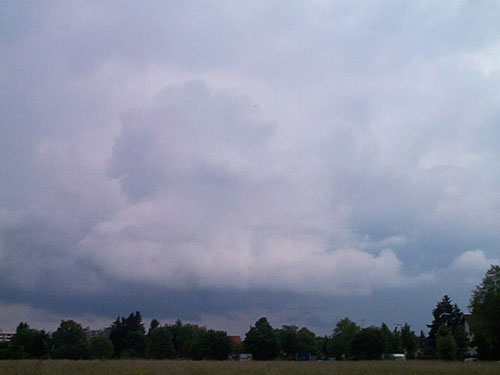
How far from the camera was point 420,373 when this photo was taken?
31.5 m

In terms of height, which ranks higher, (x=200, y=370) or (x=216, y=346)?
(x=216, y=346)

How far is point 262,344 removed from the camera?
8900cm

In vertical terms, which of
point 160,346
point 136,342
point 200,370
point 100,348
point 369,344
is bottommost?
point 200,370

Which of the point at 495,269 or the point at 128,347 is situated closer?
the point at 495,269

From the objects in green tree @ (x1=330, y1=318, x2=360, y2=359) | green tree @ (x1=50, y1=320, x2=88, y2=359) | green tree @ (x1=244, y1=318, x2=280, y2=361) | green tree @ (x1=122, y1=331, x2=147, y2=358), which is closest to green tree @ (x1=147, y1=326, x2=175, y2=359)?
green tree @ (x1=122, y1=331, x2=147, y2=358)

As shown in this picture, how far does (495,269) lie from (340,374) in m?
43.8

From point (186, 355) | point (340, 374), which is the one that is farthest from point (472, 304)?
point (186, 355)

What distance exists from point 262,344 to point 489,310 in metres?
38.6

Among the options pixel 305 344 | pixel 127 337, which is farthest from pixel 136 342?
pixel 305 344

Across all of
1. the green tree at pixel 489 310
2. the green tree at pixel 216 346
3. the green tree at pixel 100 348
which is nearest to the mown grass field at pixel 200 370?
the green tree at pixel 489 310

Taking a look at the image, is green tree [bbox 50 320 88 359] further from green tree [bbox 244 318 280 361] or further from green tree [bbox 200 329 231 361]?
green tree [bbox 244 318 280 361]

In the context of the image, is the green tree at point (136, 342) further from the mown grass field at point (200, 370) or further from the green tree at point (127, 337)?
the mown grass field at point (200, 370)

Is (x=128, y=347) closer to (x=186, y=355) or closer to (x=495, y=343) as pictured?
(x=186, y=355)

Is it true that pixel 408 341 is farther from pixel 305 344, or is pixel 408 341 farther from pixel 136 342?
pixel 136 342
